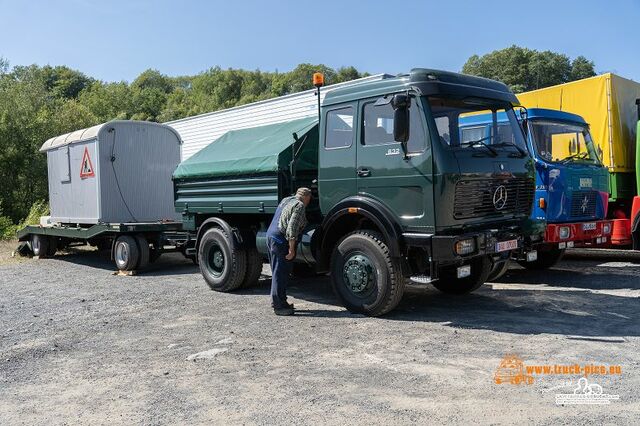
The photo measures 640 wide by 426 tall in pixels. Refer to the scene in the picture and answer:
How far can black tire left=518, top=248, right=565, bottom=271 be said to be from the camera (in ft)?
31.7

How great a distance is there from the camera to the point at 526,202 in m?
6.94

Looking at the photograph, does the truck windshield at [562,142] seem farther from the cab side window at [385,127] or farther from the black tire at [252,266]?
the black tire at [252,266]

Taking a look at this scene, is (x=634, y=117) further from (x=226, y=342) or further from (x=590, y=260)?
(x=226, y=342)

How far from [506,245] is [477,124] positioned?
1.53 m

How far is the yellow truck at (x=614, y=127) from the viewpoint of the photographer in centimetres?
1003

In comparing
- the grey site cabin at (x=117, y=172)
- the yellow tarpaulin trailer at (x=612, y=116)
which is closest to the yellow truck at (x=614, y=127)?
the yellow tarpaulin trailer at (x=612, y=116)

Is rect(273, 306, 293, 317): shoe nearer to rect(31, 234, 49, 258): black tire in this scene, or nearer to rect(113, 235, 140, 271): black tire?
rect(113, 235, 140, 271): black tire

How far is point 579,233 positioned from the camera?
8648 mm

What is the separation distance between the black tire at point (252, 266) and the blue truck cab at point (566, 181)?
3.98 meters

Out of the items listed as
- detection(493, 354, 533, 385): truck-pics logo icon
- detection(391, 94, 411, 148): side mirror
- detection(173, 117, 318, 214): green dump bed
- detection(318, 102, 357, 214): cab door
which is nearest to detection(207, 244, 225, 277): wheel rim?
detection(173, 117, 318, 214): green dump bed

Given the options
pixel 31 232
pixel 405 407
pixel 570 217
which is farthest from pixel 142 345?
pixel 31 232

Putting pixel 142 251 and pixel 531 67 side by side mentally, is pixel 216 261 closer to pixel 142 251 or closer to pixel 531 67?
pixel 142 251

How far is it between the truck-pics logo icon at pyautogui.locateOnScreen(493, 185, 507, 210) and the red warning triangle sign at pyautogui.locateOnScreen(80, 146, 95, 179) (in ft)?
28.9

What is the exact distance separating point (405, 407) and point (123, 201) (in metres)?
9.60
